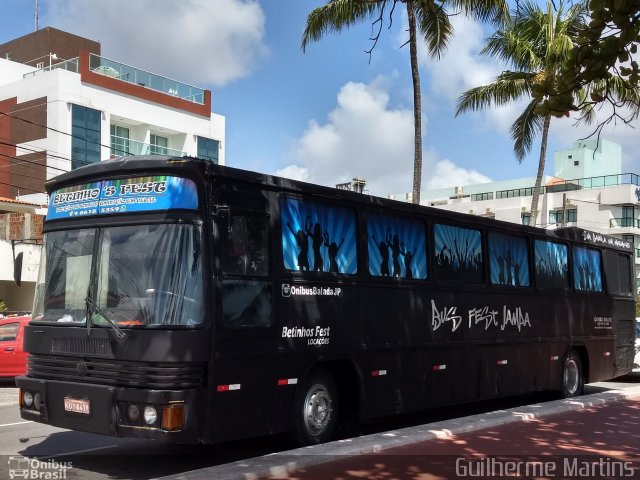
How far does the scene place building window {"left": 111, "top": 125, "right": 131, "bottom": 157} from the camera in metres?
40.5

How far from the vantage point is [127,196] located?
7.60 m

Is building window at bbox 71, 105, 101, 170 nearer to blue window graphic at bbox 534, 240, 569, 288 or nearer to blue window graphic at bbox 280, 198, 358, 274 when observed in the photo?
blue window graphic at bbox 534, 240, 569, 288

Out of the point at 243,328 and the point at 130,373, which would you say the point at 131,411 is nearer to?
the point at 130,373

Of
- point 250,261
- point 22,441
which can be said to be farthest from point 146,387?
point 22,441

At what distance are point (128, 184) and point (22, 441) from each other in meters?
3.75

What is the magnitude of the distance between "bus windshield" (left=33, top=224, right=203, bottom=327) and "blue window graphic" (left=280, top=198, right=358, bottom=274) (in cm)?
141

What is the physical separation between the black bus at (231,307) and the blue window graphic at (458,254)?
0.05 metres

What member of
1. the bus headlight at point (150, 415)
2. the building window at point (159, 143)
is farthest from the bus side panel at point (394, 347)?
the building window at point (159, 143)

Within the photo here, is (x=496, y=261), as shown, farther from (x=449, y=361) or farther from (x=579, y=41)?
(x=579, y=41)

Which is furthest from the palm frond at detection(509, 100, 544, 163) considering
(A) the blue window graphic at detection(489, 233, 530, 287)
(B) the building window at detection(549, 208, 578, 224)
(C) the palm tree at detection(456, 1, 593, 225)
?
(B) the building window at detection(549, 208, 578, 224)

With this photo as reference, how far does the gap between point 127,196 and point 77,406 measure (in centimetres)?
216

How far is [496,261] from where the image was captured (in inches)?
480

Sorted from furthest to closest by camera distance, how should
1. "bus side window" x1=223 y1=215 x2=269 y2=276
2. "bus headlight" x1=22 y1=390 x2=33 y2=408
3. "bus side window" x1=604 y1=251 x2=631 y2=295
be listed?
"bus side window" x1=604 y1=251 x2=631 y2=295, "bus headlight" x1=22 y1=390 x2=33 y2=408, "bus side window" x1=223 y1=215 x2=269 y2=276

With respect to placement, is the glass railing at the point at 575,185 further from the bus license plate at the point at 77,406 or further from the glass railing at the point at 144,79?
the bus license plate at the point at 77,406
